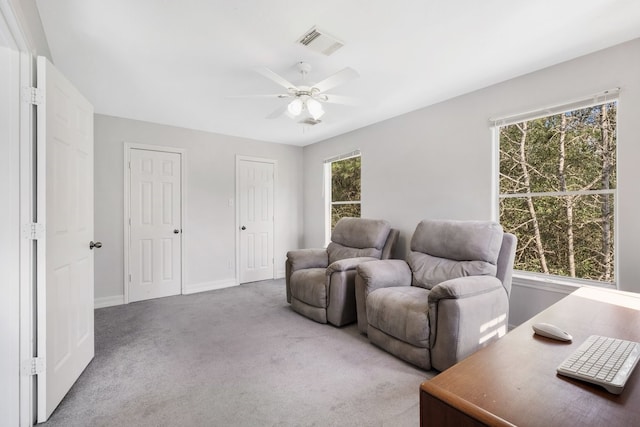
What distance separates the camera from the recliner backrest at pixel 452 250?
2.44 metres

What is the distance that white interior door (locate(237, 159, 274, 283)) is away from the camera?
4.77 metres

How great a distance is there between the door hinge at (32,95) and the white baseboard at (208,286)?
309 centimetres

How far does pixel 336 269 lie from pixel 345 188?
79.5 inches

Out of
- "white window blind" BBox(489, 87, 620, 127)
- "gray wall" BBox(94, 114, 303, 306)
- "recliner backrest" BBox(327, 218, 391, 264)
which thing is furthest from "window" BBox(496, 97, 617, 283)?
"gray wall" BBox(94, 114, 303, 306)

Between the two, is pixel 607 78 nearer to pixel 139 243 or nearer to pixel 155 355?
pixel 155 355

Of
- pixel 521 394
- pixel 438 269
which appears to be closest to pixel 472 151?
pixel 438 269

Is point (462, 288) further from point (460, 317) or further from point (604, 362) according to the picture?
point (604, 362)

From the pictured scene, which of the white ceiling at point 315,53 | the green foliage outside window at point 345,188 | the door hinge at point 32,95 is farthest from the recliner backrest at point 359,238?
the door hinge at point 32,95

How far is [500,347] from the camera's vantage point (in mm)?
1044

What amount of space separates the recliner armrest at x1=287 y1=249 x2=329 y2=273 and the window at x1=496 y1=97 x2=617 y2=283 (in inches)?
77.9

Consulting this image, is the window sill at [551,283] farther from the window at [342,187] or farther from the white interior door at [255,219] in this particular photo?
the white interior door at [255,219]

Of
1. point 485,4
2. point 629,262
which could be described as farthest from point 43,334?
point 629,262

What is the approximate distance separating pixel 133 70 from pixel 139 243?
2.25m

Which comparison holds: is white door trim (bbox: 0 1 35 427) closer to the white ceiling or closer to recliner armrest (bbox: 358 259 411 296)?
the white ceiling
